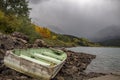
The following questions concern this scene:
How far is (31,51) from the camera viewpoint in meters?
31.4

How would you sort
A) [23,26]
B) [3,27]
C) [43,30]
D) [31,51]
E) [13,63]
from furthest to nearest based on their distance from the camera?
1. [43,30]
2. [23,26]
3. [3,27]
4. [31,51]
5. [13,63]

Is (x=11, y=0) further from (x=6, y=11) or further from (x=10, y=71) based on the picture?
(x=10, y=71)

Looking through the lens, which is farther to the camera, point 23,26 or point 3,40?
point 23,26

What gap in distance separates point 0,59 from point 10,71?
3841 millimetres

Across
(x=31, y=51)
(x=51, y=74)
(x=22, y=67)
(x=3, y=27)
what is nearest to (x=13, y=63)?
(x=22, y=67)

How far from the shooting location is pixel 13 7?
78.2 metres

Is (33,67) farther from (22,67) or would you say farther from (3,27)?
(3,27)

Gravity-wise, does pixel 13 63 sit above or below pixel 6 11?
below

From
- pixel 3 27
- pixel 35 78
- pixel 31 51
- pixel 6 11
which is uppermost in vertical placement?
pixel 6 11

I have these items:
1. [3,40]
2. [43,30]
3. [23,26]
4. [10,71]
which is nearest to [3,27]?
[23,26]

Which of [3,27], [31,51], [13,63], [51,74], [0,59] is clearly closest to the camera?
[51,74]

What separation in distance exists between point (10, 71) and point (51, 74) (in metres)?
5.64

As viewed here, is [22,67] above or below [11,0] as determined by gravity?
below

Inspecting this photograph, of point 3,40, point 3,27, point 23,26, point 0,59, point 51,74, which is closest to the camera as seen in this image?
point 51,74
